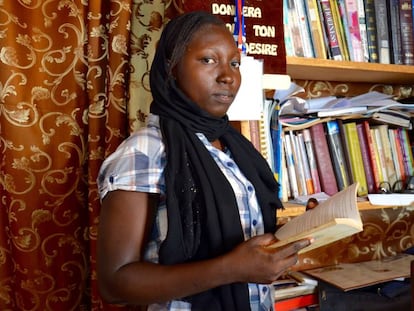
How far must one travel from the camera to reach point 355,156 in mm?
1106

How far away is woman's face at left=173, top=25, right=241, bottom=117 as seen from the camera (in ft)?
2.31

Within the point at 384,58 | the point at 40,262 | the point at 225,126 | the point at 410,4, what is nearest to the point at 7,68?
the point at 40,262

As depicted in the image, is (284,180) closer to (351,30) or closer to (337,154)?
(337,154)

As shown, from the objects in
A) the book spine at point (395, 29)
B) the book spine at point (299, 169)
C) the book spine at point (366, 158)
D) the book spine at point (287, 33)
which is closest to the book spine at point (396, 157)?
the book spine at point (366, 158)

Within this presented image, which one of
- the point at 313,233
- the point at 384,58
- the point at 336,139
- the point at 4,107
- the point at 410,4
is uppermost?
the point at 410,4

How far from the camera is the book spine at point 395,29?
3.73ft

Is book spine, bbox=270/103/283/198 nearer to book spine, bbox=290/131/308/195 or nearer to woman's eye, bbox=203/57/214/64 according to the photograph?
book spine, bbox=290/131/308/195

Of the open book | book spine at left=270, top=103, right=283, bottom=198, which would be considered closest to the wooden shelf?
book spine at left=270, top=103, right=283, bottom=198

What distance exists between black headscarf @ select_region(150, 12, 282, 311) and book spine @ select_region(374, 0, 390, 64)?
2.14 ft

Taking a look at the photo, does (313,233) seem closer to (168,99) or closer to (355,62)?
(168,99)

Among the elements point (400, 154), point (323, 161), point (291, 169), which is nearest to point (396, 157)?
point (400, 154)

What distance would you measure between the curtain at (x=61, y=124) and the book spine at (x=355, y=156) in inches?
24.4

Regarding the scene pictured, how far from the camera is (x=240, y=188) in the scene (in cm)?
73

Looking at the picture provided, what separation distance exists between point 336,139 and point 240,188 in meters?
0.51
